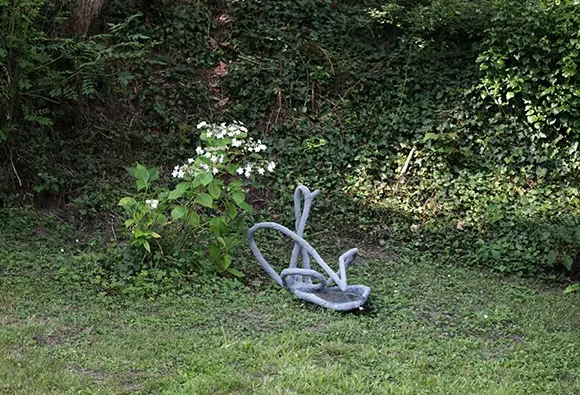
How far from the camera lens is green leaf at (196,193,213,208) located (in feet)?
17.3

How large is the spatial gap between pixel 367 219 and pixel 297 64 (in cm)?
242

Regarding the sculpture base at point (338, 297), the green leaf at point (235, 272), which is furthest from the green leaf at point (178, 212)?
the sculpture base at point (338, 297)

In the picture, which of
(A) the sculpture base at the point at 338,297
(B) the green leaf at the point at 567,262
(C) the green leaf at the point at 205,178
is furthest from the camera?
(B) the green leaf at the point at 567,262

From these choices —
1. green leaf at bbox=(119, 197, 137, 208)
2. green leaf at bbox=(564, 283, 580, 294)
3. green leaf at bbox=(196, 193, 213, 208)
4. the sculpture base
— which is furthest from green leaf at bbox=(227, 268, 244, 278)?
green leaf at bbox=(564, 283, 580, 294)

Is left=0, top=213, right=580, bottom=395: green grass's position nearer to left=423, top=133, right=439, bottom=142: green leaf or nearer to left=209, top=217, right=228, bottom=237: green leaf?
left=209, top=217, right=228, bottom=237: green leaf

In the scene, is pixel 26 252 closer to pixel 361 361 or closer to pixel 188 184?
pixel 188 184

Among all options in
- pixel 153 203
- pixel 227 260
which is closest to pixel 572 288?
pixel 227 260

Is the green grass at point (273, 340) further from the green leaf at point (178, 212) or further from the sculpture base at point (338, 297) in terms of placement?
the green leaf at point (178, 212)

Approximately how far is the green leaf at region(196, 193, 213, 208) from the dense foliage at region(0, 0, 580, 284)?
2173 mm

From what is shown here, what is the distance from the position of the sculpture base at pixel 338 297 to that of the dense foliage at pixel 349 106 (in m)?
1.93

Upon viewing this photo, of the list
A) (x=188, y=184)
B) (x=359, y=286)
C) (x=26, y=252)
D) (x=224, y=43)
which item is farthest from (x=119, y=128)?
(x=359, y=286)

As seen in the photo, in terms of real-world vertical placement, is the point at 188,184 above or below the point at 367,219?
above

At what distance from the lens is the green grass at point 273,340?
148 inches

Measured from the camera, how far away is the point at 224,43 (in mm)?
9117
